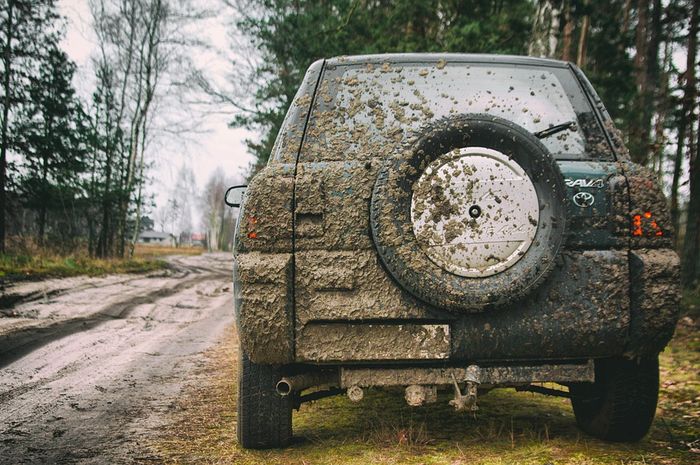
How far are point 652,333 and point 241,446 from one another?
189cm

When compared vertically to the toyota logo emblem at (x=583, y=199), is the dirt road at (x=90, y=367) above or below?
below

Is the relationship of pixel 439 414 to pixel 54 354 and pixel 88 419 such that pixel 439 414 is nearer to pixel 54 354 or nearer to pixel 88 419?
pixel 88 419

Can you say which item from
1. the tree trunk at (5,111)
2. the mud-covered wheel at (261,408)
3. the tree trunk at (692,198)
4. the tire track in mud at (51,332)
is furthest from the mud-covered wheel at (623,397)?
the tree trunk at (5,111)

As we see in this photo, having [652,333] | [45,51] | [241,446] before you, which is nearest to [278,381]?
[241,446]

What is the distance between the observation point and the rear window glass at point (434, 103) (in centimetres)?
279

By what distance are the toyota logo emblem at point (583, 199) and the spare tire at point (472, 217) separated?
200mm

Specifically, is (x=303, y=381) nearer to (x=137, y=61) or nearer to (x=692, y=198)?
(x=692, y=198)

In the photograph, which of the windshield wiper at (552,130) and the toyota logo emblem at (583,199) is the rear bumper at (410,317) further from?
the windshield wiper at (552,130)

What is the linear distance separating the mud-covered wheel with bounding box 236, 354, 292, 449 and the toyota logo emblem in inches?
59.5

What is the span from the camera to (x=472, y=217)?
7.78 feet

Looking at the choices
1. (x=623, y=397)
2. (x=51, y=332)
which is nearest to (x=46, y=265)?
(x=51, y=332)

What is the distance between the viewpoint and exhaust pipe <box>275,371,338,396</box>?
2529 millimetres

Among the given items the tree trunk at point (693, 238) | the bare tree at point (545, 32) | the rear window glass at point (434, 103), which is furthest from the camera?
the bare tree at point (545, 32)

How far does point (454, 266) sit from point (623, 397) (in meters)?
1.12
